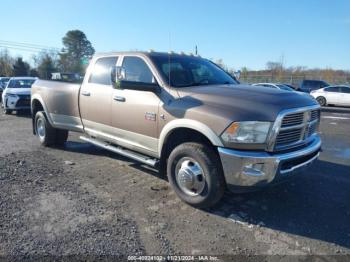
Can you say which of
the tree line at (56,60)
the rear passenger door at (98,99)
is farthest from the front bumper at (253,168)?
the tree line at (56,60)

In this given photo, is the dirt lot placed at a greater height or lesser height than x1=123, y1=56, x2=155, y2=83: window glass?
lesser

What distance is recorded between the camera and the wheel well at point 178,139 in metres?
4.14

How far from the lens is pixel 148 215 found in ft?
12.9

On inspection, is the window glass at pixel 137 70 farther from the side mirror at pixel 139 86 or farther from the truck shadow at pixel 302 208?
the truck shadow at pixel 302 208

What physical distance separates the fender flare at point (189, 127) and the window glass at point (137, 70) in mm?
854

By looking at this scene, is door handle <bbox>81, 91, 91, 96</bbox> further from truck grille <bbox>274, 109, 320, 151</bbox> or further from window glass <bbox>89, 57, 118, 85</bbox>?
truck grille <bbox>274, 109, 320, 151</bbox>

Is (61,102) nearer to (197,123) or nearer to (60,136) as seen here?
(60,136)

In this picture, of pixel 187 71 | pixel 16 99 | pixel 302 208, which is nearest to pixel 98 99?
pixel 187 71

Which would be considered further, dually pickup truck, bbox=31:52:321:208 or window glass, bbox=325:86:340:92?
window glass, bbox=325:86:340:92

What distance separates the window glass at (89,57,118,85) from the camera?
217 inches

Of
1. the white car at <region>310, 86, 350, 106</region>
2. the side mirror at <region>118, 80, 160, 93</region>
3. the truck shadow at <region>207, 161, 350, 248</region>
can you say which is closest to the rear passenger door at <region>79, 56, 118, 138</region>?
the side mirror at <region>118, 80, 160, 93</region>

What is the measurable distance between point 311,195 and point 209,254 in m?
2.18

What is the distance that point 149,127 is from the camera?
460 centimetres

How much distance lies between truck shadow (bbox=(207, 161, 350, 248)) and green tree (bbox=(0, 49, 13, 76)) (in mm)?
63463
